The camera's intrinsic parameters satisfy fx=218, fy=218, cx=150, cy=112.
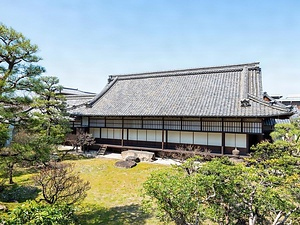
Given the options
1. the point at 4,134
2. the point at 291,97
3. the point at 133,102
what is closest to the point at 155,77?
the point at 133,102

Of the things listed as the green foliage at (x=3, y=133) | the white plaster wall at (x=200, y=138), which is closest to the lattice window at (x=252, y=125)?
the white plaster wall at (x=200, y=138)

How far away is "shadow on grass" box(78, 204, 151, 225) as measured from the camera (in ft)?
26.2

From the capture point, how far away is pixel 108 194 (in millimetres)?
10852

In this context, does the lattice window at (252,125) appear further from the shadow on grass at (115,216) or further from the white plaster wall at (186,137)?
the shadow on grass at (115,216)

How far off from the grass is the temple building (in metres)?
4.02

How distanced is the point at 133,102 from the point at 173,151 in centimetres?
649

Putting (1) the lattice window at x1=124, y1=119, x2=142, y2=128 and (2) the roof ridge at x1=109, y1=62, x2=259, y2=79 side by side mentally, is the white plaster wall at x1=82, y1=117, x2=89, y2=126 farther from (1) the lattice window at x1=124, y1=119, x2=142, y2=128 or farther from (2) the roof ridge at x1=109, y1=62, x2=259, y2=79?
(2) the roof ridge at x1=109, y1=62, x2=259, y2=79

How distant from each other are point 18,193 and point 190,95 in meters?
14.5

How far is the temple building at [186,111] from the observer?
16.1 metres

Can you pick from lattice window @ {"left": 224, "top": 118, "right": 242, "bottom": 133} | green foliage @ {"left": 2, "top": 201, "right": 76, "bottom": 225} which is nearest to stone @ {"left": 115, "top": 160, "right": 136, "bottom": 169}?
lattice window @ {"left": 224, "top": 118, "right": 242, "bottom": 133}

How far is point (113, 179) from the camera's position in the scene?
13.3m

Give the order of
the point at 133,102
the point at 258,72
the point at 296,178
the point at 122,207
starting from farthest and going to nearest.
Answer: the point at 133,102 → the point at 258,72 → the point at 122,207 → the point at 296,178

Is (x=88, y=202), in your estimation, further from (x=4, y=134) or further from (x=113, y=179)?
(x=4, y=134)

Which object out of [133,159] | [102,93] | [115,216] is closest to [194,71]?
[102,93]
